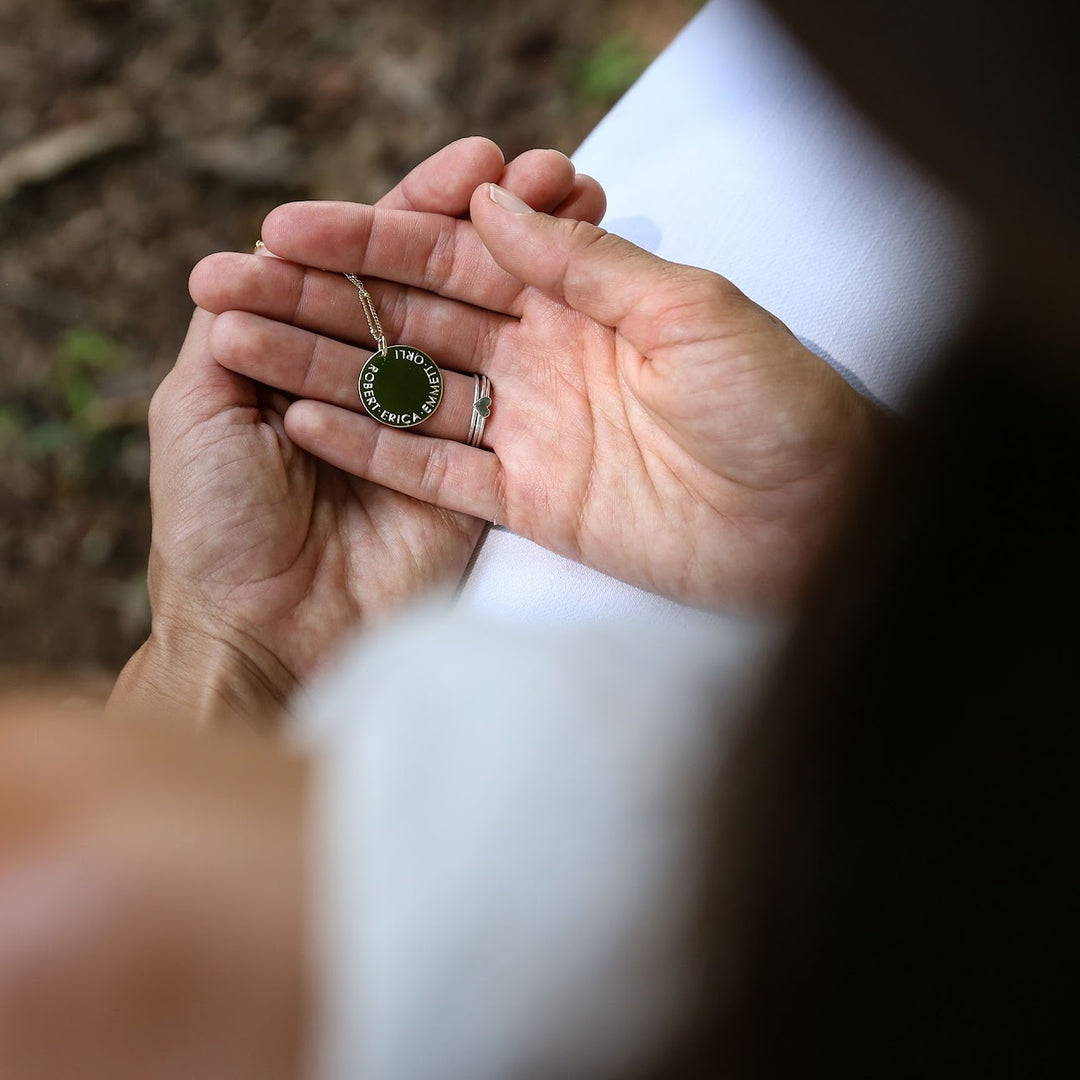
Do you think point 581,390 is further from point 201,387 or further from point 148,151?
point 148,151

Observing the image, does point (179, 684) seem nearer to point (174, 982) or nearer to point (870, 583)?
point (174, 982)

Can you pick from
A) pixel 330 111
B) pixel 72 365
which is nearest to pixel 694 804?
pixel 72 365

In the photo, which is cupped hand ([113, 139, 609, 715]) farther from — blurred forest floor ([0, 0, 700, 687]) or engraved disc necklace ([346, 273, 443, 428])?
blurred forest floor ([0, 0, 700, 687])

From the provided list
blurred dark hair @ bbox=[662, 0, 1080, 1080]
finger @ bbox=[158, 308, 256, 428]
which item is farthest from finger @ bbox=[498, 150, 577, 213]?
blurred dark hair @ bbox=[662, 0, 1080, 1080]

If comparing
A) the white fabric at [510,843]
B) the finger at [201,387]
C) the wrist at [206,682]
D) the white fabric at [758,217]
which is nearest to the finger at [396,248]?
the finger at [201,387]

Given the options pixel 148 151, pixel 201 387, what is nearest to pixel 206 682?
pixel 201 387

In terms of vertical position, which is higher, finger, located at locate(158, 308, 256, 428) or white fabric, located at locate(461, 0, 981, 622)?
white fabric, located at locate(461, 0, 981, 622)
